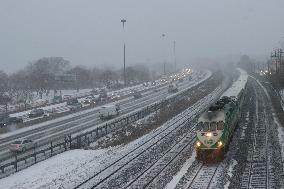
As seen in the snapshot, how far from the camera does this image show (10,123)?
5762 centimetres

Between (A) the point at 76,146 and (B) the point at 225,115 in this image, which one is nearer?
(B) the point at 225,115

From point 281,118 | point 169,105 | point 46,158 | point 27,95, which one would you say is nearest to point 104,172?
point 46,158

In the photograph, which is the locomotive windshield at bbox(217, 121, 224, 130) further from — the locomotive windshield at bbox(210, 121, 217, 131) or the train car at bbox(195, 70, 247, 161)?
the locomotive windshield at bbox(210, 121, 217, 131)

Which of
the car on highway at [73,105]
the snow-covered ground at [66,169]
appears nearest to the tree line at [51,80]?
the car on highway at [73,105]

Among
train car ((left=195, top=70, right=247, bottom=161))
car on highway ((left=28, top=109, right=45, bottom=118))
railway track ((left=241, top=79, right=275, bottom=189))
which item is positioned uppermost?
train car ((left=195, top=70, right=247, bottom=161))

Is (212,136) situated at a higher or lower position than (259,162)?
higher

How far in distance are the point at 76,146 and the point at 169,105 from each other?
109ft

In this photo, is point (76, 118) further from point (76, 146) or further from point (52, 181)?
point (52, 181)

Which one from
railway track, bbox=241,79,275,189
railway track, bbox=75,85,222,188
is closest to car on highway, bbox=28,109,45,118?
railway track, bbox=75,85,222,188

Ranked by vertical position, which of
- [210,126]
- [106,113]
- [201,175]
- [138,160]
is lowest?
[106,113]

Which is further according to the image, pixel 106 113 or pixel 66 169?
pixel 106 113

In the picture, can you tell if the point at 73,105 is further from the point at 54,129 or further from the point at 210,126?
the point at 210,126

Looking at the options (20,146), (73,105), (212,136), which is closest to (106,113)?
(73,105)

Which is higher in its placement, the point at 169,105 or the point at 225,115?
the point at 225,115
